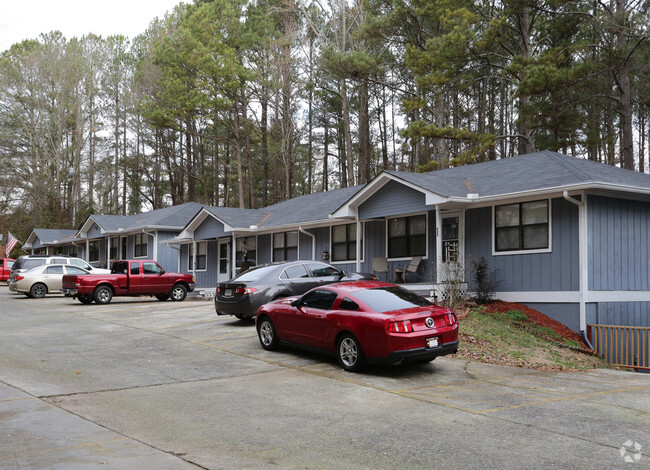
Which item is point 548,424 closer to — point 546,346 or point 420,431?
point 420,431

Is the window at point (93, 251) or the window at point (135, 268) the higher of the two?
the window at point (93, 251)

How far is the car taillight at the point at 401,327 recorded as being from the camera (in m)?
9.57

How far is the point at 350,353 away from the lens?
10.2m

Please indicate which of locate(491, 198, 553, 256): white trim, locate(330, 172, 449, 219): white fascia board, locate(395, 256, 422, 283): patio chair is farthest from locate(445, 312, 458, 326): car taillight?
locate(395, 256, 422, 283): patio chair

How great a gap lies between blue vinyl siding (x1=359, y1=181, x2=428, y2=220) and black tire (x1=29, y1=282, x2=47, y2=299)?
1613cm

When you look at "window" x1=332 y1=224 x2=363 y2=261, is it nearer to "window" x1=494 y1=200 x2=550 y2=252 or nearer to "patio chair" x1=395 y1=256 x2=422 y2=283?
"patio chair" x1=395 y1=256 x2=422 y2=283

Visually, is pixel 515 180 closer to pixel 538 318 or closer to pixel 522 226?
pixel 522 226

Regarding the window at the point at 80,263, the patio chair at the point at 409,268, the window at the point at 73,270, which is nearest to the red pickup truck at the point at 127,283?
the window at the point at 73,270

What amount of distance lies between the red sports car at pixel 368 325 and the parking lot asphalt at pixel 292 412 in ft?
1.34

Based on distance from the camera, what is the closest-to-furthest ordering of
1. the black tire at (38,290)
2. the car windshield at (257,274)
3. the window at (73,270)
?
1. the car windshield at (257,274)
2. the black tire at (38,290)
3. the window at (73,270)

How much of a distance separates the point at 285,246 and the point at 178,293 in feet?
16.4

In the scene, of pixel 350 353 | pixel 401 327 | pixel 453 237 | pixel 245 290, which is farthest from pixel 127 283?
pixel 401 327

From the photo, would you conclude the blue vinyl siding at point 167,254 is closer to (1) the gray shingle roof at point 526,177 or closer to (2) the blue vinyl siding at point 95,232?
(2) the blue vinyl siding at point 95,232

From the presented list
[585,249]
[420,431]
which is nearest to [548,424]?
[420,431]
